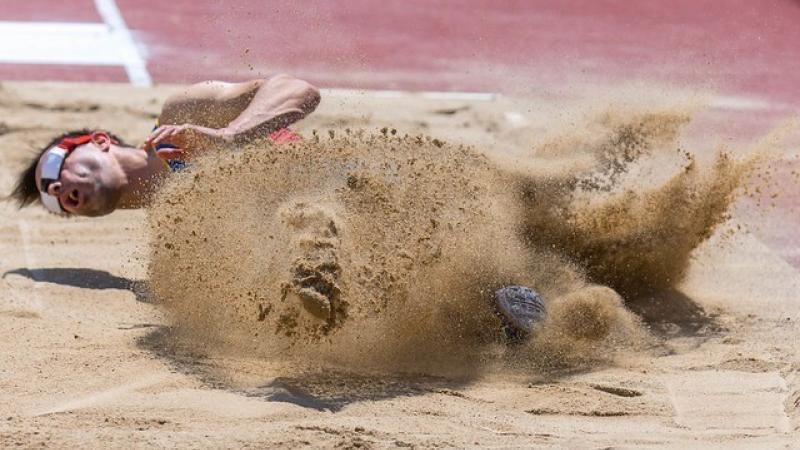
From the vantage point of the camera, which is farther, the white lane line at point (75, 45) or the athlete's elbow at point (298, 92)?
the white lane line at point (75, 45)

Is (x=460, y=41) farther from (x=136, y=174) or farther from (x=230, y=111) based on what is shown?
(x=136, y=174)

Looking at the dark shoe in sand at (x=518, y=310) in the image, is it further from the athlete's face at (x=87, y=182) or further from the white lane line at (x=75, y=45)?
the white lane line at (x=75, y=45)

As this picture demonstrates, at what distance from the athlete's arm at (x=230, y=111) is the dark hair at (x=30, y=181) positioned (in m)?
0.35

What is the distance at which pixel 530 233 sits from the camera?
437 cm

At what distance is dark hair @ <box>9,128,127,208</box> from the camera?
15.6ft

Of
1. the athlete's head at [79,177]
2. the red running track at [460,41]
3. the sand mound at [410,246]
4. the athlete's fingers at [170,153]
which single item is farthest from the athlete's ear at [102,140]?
the red running track at [460,41]

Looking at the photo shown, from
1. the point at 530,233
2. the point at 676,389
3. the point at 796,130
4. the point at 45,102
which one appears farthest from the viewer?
the point at 45,102

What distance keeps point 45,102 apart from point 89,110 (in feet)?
0.93

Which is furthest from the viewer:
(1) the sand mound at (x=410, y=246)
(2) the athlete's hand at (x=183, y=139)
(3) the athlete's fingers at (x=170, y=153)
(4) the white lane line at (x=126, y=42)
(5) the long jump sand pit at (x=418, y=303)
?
(4) the white lane line at (x=126, y=42)

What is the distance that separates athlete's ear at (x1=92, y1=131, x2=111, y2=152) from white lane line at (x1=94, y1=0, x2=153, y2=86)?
2.19m

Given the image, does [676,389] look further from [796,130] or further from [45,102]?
[45,102]

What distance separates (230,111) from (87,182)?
0.62m

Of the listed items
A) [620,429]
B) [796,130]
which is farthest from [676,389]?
[796,130]

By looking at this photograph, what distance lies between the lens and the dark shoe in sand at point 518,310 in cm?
381
